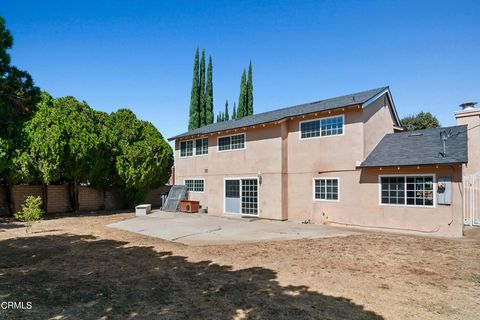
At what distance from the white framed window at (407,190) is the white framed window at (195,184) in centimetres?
1202

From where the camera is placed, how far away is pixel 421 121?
1195 inches

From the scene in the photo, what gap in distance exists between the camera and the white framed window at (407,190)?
11867 mm

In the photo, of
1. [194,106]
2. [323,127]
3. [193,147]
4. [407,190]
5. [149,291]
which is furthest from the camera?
[194,106]

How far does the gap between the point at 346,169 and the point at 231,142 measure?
305 inches

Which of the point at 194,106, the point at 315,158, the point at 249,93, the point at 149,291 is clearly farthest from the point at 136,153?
the point at 249,93

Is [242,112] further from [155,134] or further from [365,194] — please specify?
[365,194]

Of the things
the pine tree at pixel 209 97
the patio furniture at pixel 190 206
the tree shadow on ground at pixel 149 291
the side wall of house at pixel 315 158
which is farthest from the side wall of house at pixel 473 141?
the pine tree at pixel 209 97

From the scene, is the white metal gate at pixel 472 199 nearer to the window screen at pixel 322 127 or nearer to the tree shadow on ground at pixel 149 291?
the window screen at pixel 322 127

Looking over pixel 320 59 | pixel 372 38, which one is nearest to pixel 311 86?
pixel 320 59

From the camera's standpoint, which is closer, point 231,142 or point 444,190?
point 444,190

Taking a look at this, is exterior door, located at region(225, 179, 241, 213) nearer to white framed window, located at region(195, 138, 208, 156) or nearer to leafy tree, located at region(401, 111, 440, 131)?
white framed window, located at region(195, 138, 208, 156)

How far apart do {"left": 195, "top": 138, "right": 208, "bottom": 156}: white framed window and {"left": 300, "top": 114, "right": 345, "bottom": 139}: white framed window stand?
304 inches

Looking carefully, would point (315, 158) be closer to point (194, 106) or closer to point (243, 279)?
point (243, 279)

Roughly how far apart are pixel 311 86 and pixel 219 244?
47.7ft
